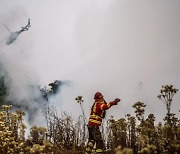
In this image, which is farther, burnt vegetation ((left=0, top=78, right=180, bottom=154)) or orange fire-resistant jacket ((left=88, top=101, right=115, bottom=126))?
orange fire-resistant jacket ((left=88, top=101, right=115, bottom=126))

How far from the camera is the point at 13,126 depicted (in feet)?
26.7

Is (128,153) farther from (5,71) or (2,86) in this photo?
(5,71)

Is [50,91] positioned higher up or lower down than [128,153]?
higher up

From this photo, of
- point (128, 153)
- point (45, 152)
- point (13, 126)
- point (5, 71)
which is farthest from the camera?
point (5, 71)

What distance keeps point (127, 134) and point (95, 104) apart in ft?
4.76

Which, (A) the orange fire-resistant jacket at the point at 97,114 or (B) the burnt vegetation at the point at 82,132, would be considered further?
(A) the orange fire-resistant jacket at the point at 97,114

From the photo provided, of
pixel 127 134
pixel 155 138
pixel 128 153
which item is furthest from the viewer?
pixel 127 134

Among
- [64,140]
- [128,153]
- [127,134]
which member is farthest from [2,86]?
[128,153]

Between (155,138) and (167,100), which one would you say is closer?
(167,100)

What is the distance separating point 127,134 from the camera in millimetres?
9922

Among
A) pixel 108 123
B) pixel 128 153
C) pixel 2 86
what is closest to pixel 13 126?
pixel 108 123

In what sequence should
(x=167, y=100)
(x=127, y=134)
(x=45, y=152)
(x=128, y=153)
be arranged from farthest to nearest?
(x=127, y=134) < (x=167, y=100) < (x=45, y=152) < (x=128, y=153)

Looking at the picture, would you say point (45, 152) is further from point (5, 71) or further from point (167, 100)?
point (5, 71)

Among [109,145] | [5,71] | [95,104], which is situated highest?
[5,71]
